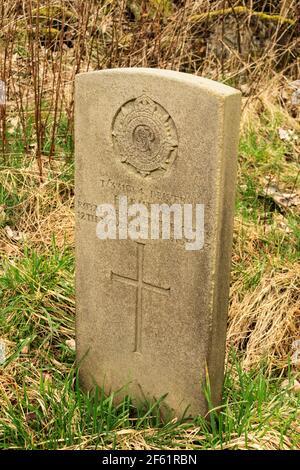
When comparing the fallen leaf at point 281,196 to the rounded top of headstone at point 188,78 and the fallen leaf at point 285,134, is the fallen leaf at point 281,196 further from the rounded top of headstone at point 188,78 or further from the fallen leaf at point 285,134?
the rounded top of headstone at point 188,78

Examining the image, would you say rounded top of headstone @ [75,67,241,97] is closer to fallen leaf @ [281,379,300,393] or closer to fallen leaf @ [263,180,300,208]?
fallen leaf @ [281,379,300,393]

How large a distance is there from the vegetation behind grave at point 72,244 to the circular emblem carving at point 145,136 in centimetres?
93

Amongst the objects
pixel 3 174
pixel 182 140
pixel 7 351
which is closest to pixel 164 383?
pixel 7 351

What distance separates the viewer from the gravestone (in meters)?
2.20

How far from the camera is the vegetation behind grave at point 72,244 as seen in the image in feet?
8.27

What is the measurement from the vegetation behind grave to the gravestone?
0.19 metres

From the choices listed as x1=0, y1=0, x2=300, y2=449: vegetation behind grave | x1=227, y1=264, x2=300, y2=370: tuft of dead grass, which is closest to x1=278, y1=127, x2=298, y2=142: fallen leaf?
x1=0, y1=0, x2=300, y2=449: vegetation behind grave

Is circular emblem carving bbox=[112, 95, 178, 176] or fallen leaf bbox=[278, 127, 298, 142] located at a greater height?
fallen leaf bbox=[278, 127, 298, 142]

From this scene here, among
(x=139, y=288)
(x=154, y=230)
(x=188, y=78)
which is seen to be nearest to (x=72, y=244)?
(x=139, y=288)

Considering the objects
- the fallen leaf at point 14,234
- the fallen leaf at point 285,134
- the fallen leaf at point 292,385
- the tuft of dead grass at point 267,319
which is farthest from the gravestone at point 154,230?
the fallen leaf at point 285,134

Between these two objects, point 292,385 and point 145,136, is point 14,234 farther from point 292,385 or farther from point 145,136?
point 292,385

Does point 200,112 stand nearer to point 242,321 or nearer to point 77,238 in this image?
point 77,238

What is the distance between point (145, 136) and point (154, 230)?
34cm
